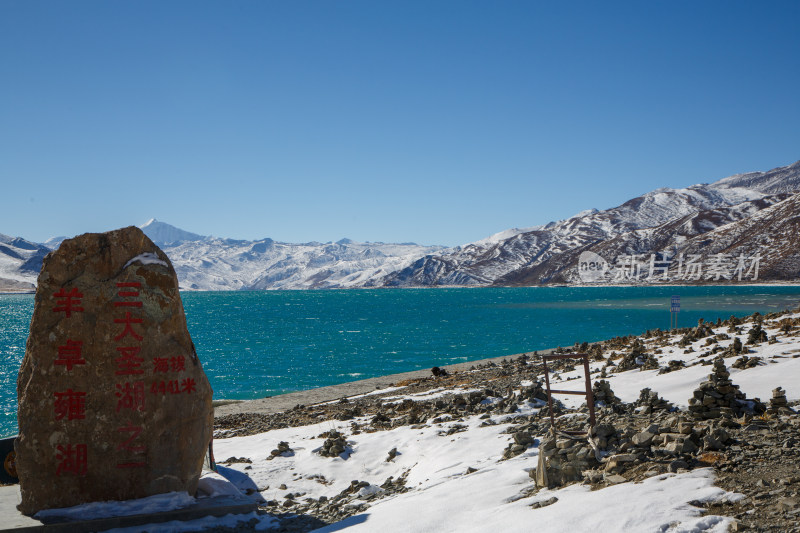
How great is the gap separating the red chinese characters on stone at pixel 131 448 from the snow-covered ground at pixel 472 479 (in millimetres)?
1086

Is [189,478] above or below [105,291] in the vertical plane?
below

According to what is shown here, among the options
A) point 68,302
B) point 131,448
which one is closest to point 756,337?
point 131,448

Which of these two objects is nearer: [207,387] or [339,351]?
[207,387]

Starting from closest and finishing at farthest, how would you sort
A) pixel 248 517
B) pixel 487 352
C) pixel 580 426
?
1. pixel 248 517
2. pixel 580 426
3. pixel 487 352

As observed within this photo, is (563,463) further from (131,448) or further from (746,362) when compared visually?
(746,362)

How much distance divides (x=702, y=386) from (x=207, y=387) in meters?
9.08

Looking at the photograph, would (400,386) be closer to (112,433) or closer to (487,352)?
(112,433)

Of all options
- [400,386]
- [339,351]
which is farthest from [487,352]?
[400,386]

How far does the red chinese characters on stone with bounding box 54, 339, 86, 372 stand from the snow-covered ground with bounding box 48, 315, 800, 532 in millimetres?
2973

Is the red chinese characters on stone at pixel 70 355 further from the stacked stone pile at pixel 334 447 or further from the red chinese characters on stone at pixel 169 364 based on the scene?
the stacked stone pile at pixel 334 447

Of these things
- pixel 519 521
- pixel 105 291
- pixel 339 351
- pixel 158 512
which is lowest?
pixel 339 351

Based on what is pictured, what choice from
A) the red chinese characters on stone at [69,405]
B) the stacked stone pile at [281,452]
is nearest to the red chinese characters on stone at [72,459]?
the red chinese characters on stone at [69,405]

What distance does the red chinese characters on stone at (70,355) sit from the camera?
384 inches

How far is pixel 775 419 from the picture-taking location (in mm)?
10195
